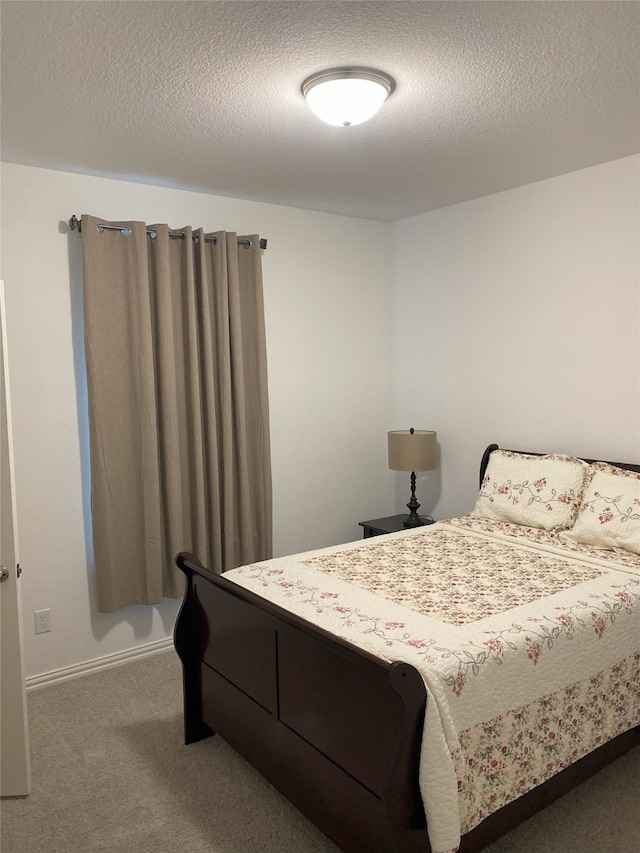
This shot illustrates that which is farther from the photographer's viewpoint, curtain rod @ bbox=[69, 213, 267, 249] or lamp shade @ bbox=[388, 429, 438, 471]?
lamp shade @ bbox=[388, 429, 438, 471]

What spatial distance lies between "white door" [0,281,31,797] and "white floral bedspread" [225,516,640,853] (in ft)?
2.84

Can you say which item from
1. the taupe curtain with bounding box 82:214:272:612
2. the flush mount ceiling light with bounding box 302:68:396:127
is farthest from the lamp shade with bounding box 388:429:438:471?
the flush mount ceiling light with bounding box 302:68:396:127

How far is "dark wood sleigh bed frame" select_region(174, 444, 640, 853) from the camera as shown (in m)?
1.79

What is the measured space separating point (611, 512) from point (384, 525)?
5.18 feet

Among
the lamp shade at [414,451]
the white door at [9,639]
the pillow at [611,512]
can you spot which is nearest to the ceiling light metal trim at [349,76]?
the white door at [9,639]

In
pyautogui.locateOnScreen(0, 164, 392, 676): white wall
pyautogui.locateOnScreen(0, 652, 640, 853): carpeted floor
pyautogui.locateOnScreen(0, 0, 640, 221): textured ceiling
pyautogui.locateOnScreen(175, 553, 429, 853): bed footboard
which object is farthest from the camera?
pyautogui.locateOnScreen(0, 164, 392, 676): white wall

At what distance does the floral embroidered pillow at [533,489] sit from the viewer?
3.29m

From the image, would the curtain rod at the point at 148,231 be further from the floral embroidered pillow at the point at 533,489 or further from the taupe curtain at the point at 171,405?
the floral embroidered pillow at the point at 533,489

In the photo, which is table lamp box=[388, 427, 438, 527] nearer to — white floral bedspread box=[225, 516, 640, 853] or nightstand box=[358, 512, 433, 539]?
nightstand box=[358, 512, 433, 539]

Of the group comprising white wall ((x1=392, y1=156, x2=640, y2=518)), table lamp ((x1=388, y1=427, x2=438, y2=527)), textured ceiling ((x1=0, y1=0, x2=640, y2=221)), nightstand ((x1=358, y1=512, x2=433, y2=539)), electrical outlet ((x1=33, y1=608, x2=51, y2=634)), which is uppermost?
textured ceiling ((x1=0, y1=0, x2=640, y2=221))

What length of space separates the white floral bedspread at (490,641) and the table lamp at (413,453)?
108 cm

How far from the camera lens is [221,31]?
1.96m

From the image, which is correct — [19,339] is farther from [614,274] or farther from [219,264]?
[614,274]

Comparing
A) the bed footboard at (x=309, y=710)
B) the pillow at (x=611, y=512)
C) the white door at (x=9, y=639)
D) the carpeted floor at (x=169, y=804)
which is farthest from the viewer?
the pillow at (x=611, y=512)
